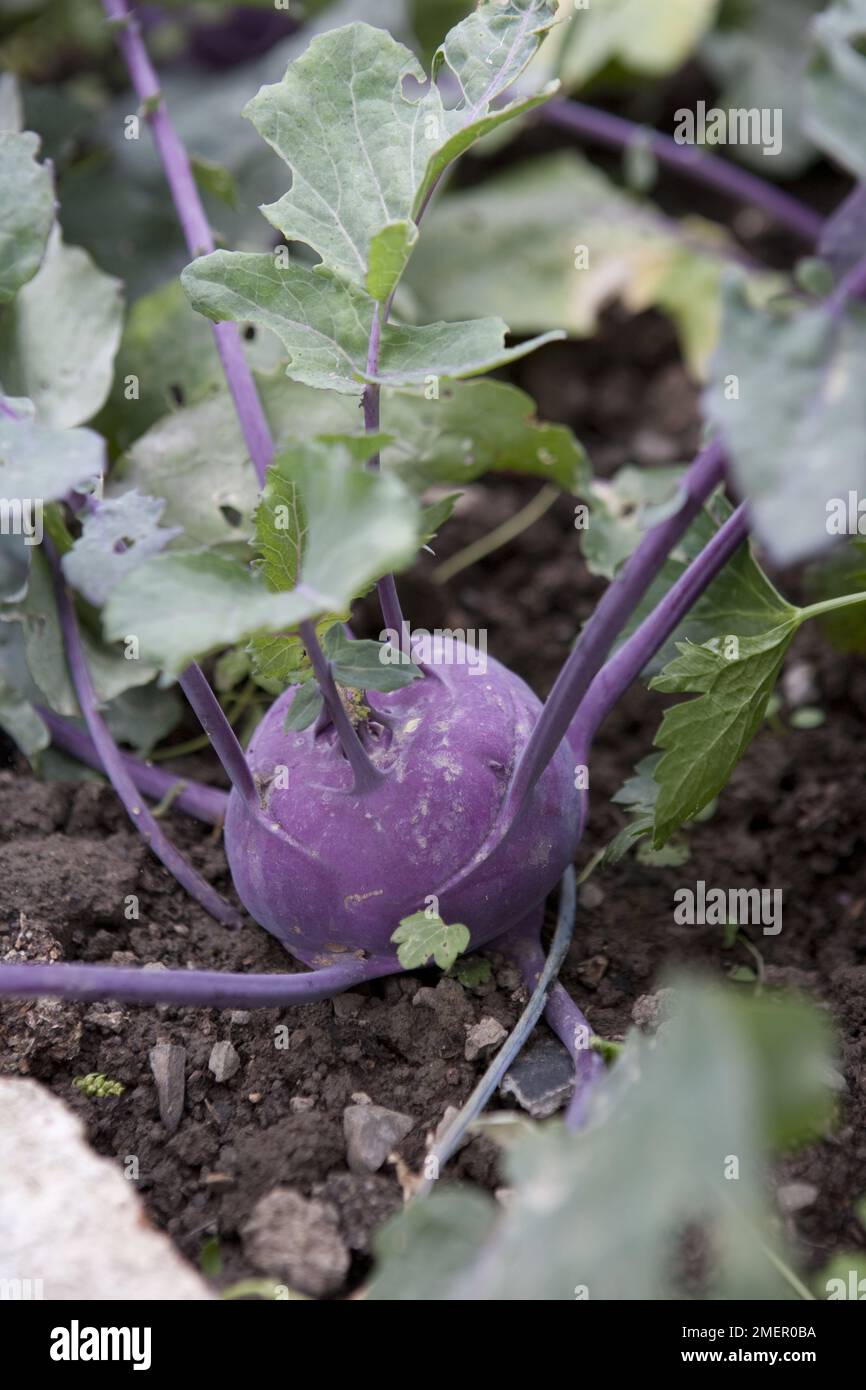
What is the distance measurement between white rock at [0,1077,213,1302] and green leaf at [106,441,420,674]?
17.0 inches

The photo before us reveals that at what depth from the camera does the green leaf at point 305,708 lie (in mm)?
1075

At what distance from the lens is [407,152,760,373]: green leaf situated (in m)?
Answer: 2.31

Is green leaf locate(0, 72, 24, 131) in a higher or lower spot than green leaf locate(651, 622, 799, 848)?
higher

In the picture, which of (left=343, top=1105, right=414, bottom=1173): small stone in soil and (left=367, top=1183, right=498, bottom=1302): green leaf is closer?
(left=367, top=1183, right=498, bottom=1302): green leaf

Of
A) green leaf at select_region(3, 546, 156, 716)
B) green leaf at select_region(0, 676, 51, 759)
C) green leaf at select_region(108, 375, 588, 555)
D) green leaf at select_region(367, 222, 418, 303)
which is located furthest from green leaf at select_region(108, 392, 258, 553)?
green leaf at select_region(367, 222, 418, 303)

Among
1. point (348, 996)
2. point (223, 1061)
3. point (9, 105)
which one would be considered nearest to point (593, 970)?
point (348, 996)

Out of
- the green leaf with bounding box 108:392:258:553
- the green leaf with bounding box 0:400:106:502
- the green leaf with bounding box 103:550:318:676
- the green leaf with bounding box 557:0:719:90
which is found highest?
the green leaf with bounding box 557:0:719:90

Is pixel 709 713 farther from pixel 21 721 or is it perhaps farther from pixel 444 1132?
pixel 21 721

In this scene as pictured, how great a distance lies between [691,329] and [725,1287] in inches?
69.9

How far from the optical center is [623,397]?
2332 millimetres

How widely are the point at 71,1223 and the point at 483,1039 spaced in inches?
15.0

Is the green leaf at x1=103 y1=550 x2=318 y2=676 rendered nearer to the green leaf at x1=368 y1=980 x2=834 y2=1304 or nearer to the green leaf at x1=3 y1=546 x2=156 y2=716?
the green leaf at x1=368 y1=980 x2=834 y2=1304

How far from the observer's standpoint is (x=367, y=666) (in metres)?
1.06
